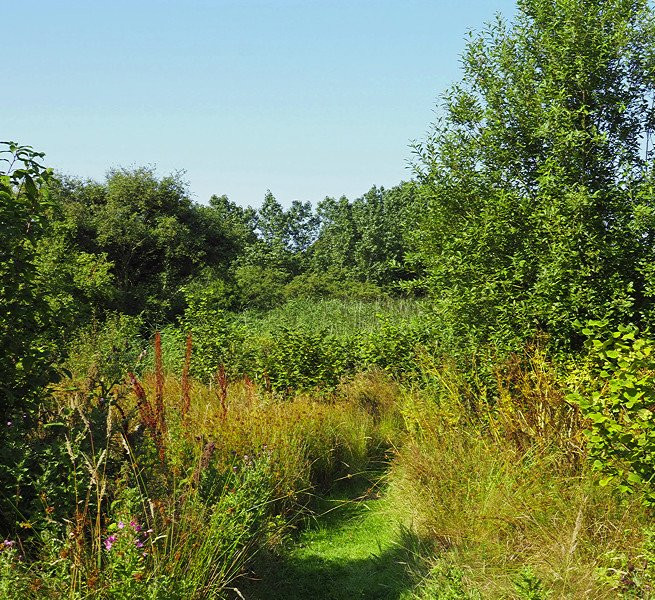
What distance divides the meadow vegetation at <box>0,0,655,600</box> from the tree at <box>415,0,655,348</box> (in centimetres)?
3

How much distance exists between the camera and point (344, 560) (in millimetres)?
5410

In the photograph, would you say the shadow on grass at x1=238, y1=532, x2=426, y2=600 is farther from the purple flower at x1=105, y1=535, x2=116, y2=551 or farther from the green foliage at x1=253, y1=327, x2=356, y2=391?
the green foliage at x1=253, y1=327, x2=356, y2=391

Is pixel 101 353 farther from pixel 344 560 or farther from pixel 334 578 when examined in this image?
pixel 334 578

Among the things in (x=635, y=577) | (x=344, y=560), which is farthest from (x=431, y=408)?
(x=635, y=577)

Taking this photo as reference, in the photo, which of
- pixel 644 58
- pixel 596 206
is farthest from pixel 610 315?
pixel 644 58

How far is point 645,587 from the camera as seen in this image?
361 cm

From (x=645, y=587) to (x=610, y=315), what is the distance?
3476 millimetres

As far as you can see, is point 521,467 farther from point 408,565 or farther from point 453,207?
point 453,207

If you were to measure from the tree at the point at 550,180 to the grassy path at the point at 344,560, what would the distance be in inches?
94.1

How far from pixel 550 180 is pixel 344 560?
170 inches

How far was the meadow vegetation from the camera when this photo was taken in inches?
146

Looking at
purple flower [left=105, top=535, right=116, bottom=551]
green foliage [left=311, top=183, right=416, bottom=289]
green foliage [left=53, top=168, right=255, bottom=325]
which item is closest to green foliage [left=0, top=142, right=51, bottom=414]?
purple flower [left=105, top=535, right=116, bottom=551]

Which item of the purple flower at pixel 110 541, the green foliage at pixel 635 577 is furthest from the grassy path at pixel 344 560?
the green foliage at pixel 635 577

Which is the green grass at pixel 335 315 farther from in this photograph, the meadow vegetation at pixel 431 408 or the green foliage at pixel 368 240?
the green foliage at pixel 368 240
